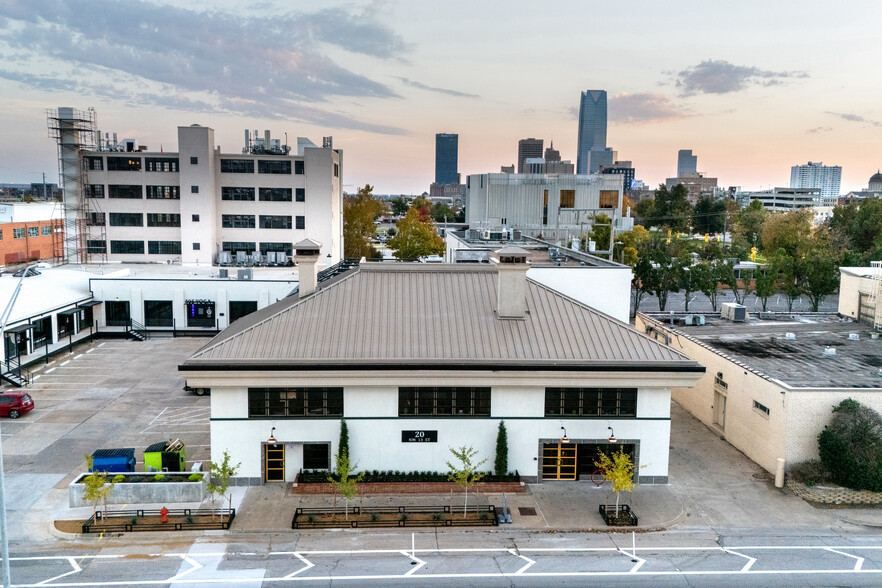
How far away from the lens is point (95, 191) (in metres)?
76.2

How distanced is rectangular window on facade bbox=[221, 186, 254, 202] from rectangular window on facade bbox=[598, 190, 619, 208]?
55368 millimetres

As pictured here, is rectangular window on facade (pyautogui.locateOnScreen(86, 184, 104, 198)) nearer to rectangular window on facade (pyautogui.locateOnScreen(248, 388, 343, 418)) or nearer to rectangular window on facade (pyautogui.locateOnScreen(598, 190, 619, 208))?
rectangular window on facade (pyautogui.locateOnScreen(248, 388, 343, 418))

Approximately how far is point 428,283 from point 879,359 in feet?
83.1

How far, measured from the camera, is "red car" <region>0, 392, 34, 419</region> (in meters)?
36.5

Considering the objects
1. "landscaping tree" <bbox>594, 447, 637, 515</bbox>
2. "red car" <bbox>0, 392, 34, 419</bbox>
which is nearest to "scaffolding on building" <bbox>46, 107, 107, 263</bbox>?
"red car" <bbox>0, 392, 34, 419</bbox>

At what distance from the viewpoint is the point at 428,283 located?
3350 cm

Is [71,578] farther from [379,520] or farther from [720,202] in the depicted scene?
[720,202]

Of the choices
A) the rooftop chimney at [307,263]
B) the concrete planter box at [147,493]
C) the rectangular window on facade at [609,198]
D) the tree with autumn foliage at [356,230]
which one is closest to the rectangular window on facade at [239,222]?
the tree with autumn foliage at [356,230]

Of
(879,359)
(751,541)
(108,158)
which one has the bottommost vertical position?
(751,541)

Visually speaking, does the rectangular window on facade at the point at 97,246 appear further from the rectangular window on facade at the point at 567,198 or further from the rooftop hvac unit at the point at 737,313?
the rooftop hvac unit at the point at 737,313

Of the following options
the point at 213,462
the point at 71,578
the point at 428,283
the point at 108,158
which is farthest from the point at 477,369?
the point at 108,158

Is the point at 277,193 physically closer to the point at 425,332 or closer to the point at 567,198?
the point at 567,198

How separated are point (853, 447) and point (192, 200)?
6787 cm

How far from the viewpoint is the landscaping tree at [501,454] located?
94.5 ft
